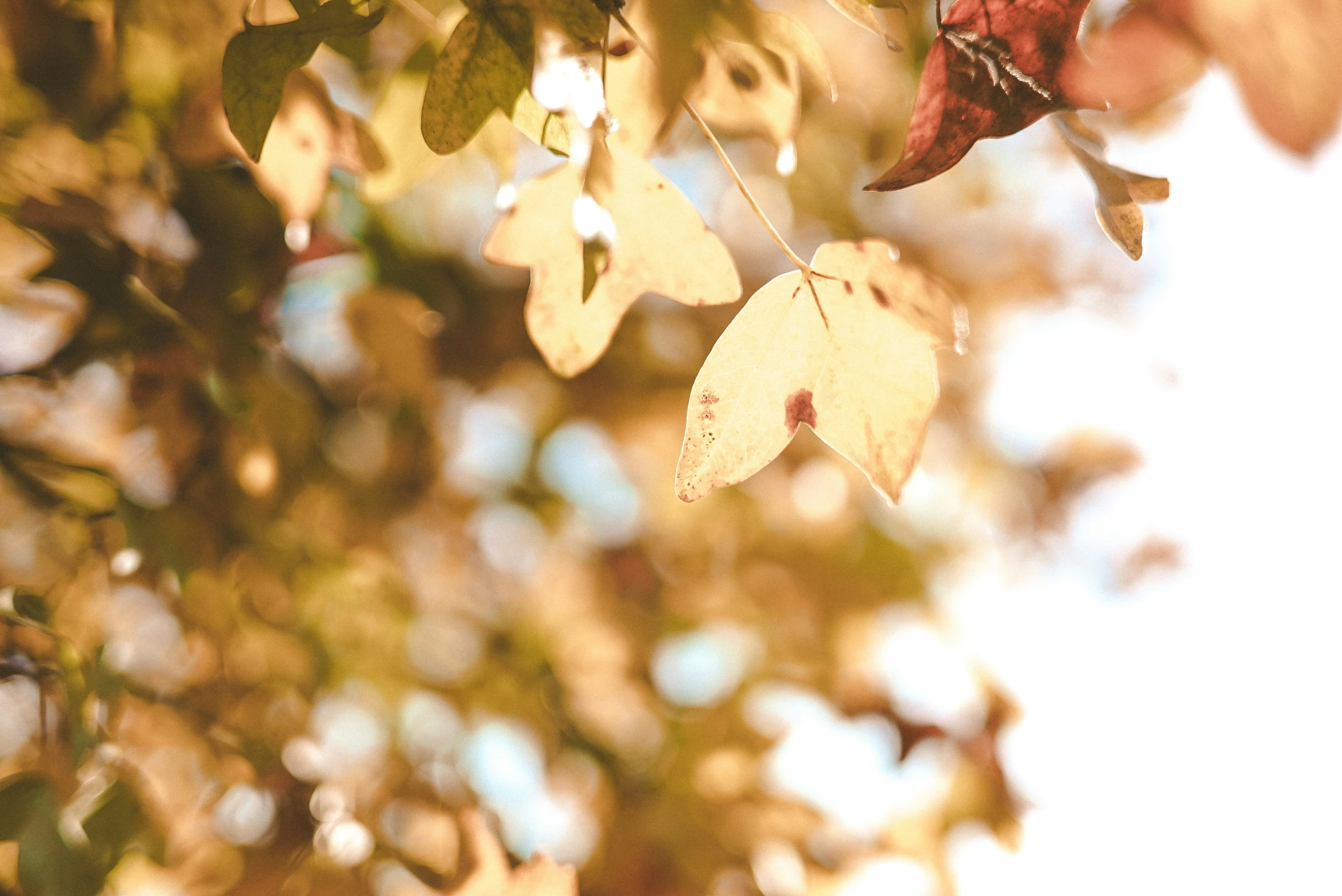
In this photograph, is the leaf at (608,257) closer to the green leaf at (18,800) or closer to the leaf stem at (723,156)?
the leaf stem at (723,156)

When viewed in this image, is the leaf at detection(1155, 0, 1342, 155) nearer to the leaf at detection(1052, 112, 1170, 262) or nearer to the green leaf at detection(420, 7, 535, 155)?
the leaf at detection(1052, 112, 1170, 262)

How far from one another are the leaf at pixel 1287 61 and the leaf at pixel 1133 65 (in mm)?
13

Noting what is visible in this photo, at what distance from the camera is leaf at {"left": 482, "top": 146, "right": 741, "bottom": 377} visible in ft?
1.25

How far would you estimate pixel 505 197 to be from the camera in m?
0.43

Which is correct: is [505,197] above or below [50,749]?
above

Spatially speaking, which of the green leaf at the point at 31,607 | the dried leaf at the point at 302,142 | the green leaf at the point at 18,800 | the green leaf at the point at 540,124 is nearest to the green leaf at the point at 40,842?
the green leaf at the point at 18,800

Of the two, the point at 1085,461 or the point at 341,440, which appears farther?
the point at 1085,461

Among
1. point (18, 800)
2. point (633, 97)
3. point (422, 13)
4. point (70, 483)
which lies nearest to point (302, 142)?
point (422, 13)

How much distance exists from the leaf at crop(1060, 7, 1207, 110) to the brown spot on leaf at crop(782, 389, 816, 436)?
7.2 inches

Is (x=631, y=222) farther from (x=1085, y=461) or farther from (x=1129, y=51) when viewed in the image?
(x=1085, y=461)

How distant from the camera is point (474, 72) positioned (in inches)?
13.9

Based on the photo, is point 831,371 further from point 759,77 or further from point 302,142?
point 302,142

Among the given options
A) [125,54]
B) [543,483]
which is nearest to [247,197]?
[125,54]

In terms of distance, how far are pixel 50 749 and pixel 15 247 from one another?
0.41 m
